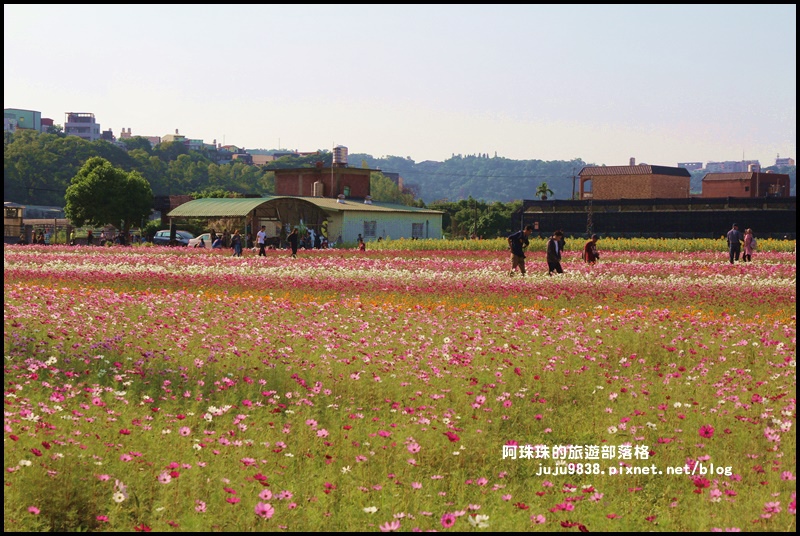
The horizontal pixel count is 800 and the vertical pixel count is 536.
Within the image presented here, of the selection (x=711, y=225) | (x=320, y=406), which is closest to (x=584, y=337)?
(x=320, y=406)

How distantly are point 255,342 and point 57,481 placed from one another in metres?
5.10

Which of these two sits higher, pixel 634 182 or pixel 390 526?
pixel 634 182

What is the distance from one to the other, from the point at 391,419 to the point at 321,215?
57459 mm

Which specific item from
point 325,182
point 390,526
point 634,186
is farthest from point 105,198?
point 390,526

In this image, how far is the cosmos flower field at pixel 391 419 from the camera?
6.66 meters

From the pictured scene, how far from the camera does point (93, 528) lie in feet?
21.4

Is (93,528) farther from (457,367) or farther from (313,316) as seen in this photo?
(313,316)

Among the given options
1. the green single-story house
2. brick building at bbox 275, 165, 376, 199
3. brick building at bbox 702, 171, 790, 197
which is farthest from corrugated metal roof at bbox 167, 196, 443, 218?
brick building at bbox 702, 171, 790, 197

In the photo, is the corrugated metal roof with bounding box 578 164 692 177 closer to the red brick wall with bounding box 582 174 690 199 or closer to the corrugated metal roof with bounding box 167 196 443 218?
the red brick wall with bounding box 582 174 690 199

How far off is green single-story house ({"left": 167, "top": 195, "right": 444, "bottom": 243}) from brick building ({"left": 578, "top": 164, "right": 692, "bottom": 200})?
33.8 metres

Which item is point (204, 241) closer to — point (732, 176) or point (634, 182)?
point (634, 182)

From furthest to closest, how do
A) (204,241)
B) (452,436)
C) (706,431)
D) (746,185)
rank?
1. (746,185)
2. (204,241)
3. (706,431)
4. (452,436)

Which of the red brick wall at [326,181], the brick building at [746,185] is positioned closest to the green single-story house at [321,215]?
the red brick wall at [326,181]

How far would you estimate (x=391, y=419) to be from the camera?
904 centimetres
